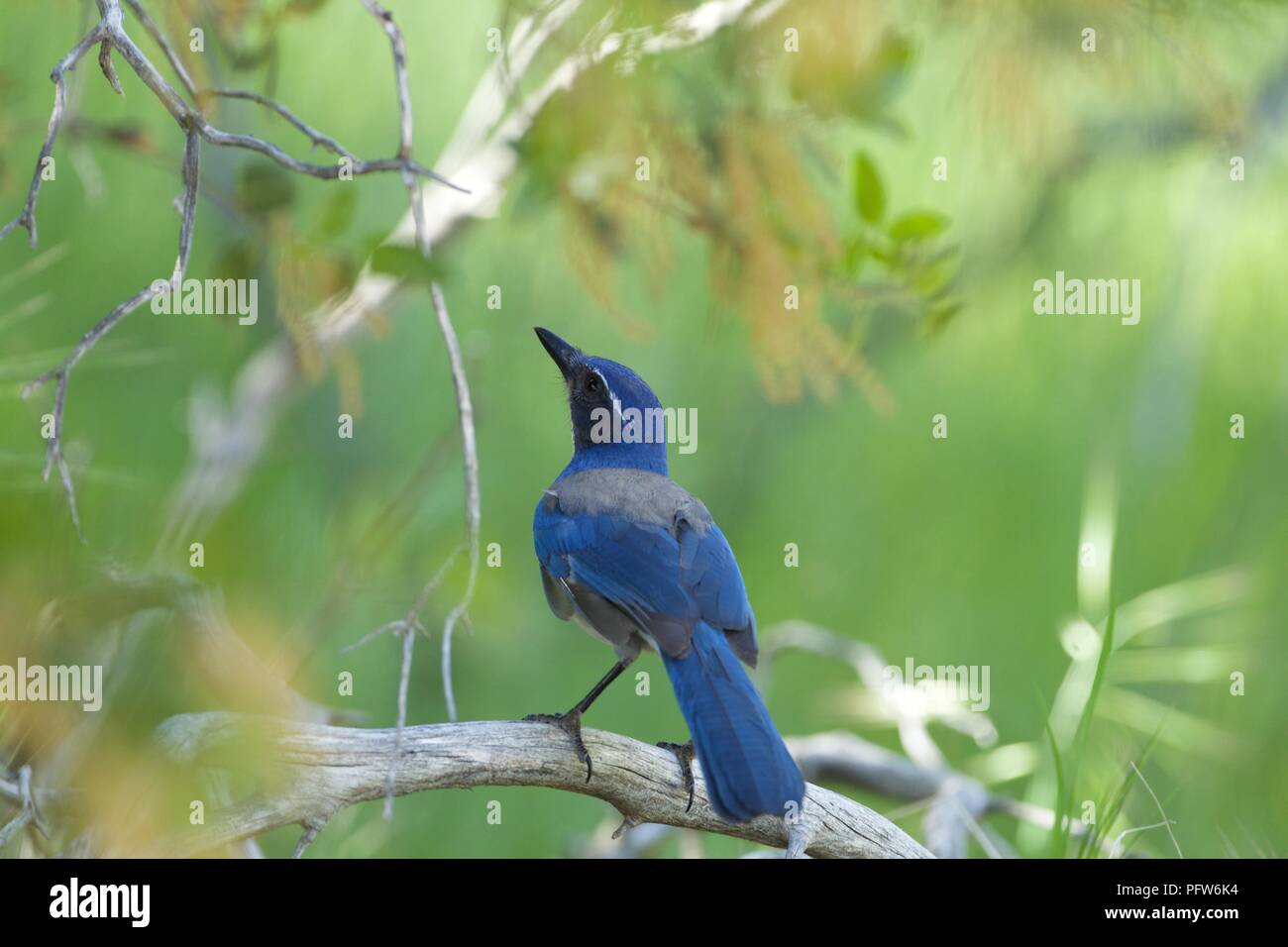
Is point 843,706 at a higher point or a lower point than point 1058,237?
lower

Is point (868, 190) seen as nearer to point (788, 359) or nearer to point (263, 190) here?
point (788, 359)

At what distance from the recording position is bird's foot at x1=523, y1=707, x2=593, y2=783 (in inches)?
87.3

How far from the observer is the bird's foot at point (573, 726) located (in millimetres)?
2217

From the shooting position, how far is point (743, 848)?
4.11 meters

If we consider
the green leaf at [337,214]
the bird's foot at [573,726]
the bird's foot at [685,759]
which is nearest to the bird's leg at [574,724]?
the bird's foot at [573,726]

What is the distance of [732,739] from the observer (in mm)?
2029

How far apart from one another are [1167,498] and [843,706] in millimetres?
1240

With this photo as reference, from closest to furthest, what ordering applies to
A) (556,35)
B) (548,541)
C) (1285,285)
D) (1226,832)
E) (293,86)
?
(548,541), (556,35), (1226,832), (293,86), (1285,285)

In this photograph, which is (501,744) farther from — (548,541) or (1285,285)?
(1285,285)

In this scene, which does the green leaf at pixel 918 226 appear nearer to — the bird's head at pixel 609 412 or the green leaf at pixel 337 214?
the bird's head at pixel 609 412

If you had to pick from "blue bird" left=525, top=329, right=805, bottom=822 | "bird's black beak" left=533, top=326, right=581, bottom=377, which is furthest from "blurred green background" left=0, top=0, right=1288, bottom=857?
"blue bird" left=525, top=329, right=805, bottom=822

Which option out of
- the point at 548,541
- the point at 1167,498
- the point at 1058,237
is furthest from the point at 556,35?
the point at 1167,498

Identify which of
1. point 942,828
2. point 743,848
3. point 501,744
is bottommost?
point 743,848

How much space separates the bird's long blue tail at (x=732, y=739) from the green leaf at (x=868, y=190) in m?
1.07
